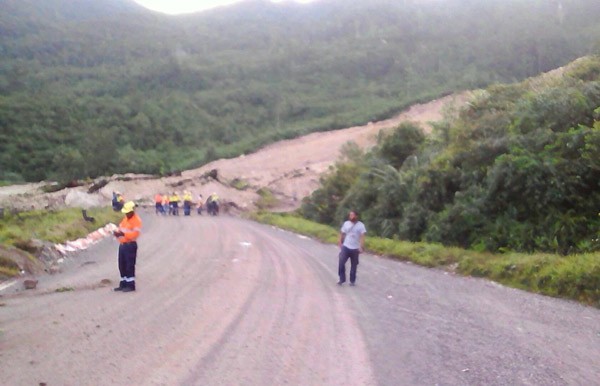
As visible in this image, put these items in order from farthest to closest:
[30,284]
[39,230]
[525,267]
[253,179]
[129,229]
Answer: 1. [253,179]
2. [39,230]
3. [525,267]
4. [30,284]
5. [129,229]

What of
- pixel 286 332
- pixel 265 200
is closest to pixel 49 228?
pixel 286 332

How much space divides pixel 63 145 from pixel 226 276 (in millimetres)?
64710

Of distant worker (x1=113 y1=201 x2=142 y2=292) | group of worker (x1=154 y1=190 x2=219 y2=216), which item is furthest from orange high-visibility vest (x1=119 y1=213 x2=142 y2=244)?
group of worker (x1=154 y1=190 x2=219 y2=216)

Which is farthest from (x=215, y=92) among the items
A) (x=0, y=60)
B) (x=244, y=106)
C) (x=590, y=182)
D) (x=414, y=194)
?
(x=590, y=182)

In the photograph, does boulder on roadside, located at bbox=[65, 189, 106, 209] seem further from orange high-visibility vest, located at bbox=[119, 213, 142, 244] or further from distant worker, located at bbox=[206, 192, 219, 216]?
orange high-visibility vest, located at bbox=[119, 213, 142, 244]

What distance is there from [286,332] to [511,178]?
42.4 feet

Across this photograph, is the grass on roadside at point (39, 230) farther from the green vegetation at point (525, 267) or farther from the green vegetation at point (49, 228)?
the green vegetation at point (525, 267)

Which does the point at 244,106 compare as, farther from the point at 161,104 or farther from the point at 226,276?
the point at 226,276

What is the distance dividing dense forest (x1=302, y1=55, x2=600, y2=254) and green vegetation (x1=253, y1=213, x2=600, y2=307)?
1.69 meters

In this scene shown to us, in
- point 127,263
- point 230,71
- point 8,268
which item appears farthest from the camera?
point 230,71

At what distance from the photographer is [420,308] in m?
11.6

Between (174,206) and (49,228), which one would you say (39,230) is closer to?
(49,228)

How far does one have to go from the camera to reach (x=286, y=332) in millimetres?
9125

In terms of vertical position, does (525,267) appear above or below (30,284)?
above
